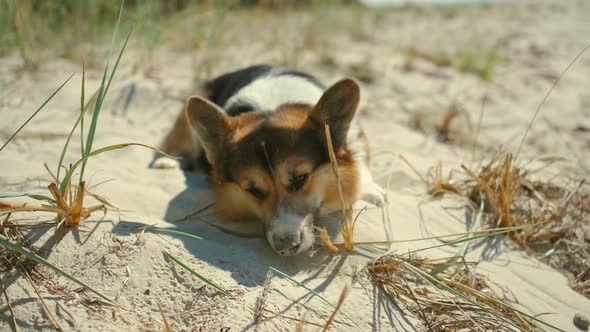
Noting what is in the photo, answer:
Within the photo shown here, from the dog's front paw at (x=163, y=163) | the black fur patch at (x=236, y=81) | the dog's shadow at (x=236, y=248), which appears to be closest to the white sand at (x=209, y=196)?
the dog's shadow at (x=236, y=248)

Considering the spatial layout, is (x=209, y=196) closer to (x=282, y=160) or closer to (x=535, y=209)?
(x=282, y=160)

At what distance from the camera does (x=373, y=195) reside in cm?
346

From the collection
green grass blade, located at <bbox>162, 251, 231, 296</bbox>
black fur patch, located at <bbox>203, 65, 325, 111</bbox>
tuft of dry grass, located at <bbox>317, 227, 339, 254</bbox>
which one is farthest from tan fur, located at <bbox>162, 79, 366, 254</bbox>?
black fur patch, located at <bbox>203, 65, 325, 111</bbox>

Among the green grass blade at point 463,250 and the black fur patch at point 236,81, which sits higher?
the black fur patch at point 236,81

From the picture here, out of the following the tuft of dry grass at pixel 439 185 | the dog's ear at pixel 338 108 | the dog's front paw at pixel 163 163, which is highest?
the dog's ear at pixel 338 108

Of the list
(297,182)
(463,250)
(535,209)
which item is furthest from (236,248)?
(535,209)

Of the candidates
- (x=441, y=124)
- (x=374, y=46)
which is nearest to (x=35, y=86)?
(x=441, y=124)

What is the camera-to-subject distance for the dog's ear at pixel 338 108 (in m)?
2.96

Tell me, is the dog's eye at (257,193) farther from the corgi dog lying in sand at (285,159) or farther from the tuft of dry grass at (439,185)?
the tuft of dry grass at (439,185)

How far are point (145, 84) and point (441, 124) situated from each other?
3.81 metres

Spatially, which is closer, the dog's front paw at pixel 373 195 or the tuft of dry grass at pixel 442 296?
the tuft of dry grass at pixel 442 296

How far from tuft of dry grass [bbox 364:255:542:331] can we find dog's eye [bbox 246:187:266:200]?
0.93m

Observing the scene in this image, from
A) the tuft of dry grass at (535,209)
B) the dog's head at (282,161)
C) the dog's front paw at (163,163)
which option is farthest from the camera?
the dog's front paw at (163,163)

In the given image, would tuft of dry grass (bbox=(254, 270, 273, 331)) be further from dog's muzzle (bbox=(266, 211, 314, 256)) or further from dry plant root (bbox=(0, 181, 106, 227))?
dry plant root (bbox=(0, 181, 106, 227))
